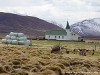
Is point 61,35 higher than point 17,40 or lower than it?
higher

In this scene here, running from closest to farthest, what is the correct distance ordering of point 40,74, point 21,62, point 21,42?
point 40,74 < point 21,62 < point 21,42

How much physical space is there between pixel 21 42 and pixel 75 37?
6312 cm

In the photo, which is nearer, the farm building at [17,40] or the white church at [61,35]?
the farm building at [17,40]

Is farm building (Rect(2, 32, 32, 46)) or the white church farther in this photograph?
the white church

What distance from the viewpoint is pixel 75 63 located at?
35.2 metres

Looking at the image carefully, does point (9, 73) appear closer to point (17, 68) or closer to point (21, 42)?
point (17, 68)

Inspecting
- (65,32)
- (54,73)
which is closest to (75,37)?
(65,32)

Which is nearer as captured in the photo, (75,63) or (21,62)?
(21,62)

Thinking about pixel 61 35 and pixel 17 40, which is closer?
pixel 17 40

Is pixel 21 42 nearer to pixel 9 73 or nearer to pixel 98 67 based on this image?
pixel 98 67

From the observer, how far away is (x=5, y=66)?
2805 cm

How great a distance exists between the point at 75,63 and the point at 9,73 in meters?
10.9

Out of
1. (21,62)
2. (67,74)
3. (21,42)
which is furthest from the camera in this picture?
(21,42)

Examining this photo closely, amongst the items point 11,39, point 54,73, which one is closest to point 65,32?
point 11,39
